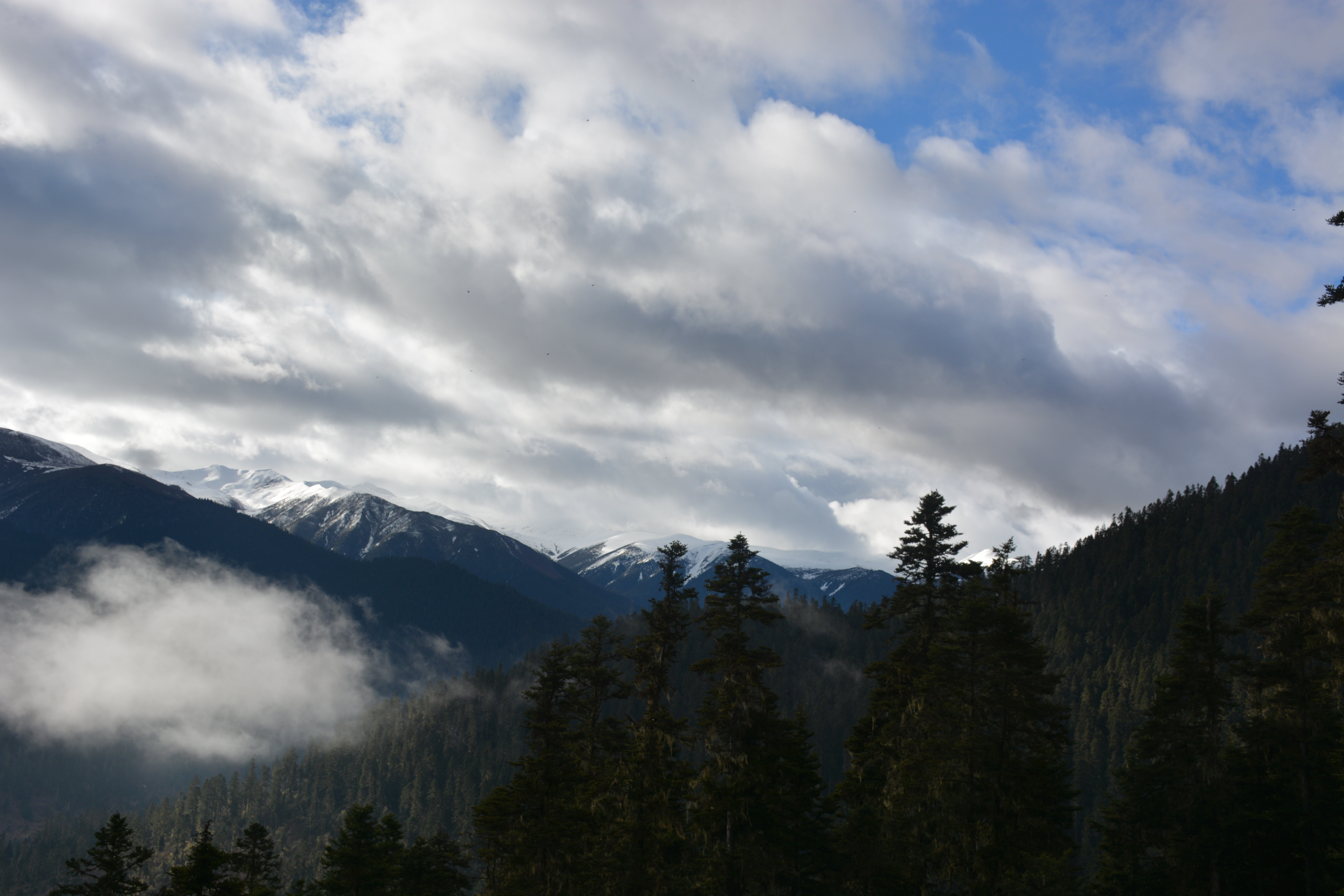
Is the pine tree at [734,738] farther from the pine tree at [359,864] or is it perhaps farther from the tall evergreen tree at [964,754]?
the pine tree at [359,864]

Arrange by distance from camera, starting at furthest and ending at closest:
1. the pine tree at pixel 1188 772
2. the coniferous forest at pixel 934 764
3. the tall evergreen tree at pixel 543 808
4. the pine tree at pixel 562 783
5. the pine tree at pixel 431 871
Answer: the pine tree at pixel 431 871 → the tall evergreen tree at pixel 543 808 → the pine tree at pixel 562 783 → the pine tree at pixel 1188 772 → the coniferous forest at pixel 934 764

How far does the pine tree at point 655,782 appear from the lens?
3158 cm

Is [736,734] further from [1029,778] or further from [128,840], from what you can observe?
[128,840]

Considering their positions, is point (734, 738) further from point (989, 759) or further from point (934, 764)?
point (989, 759)

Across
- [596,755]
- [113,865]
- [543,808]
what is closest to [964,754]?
[596,755]

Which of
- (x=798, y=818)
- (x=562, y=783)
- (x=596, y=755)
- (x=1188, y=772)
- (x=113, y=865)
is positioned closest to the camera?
(x=1188, y=772)

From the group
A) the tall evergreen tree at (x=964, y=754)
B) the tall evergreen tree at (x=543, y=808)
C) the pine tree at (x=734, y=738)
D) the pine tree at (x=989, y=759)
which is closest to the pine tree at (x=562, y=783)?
the tall evergreen tree at (x=543, y=808)

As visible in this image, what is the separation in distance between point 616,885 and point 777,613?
11989 mm

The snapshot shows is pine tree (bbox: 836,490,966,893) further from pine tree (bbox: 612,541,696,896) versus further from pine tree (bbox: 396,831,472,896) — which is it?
pine tree (bbox: 396,831,472,896)

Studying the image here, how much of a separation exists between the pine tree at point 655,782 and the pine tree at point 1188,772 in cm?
1853

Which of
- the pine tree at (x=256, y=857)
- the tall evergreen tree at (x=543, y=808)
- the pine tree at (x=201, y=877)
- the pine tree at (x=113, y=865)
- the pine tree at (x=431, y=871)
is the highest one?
the tall evergreen tree at (x=543, y=808)

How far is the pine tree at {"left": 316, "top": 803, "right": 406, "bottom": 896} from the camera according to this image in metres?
43.5

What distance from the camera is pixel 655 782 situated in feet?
105

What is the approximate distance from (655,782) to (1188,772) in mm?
20472
